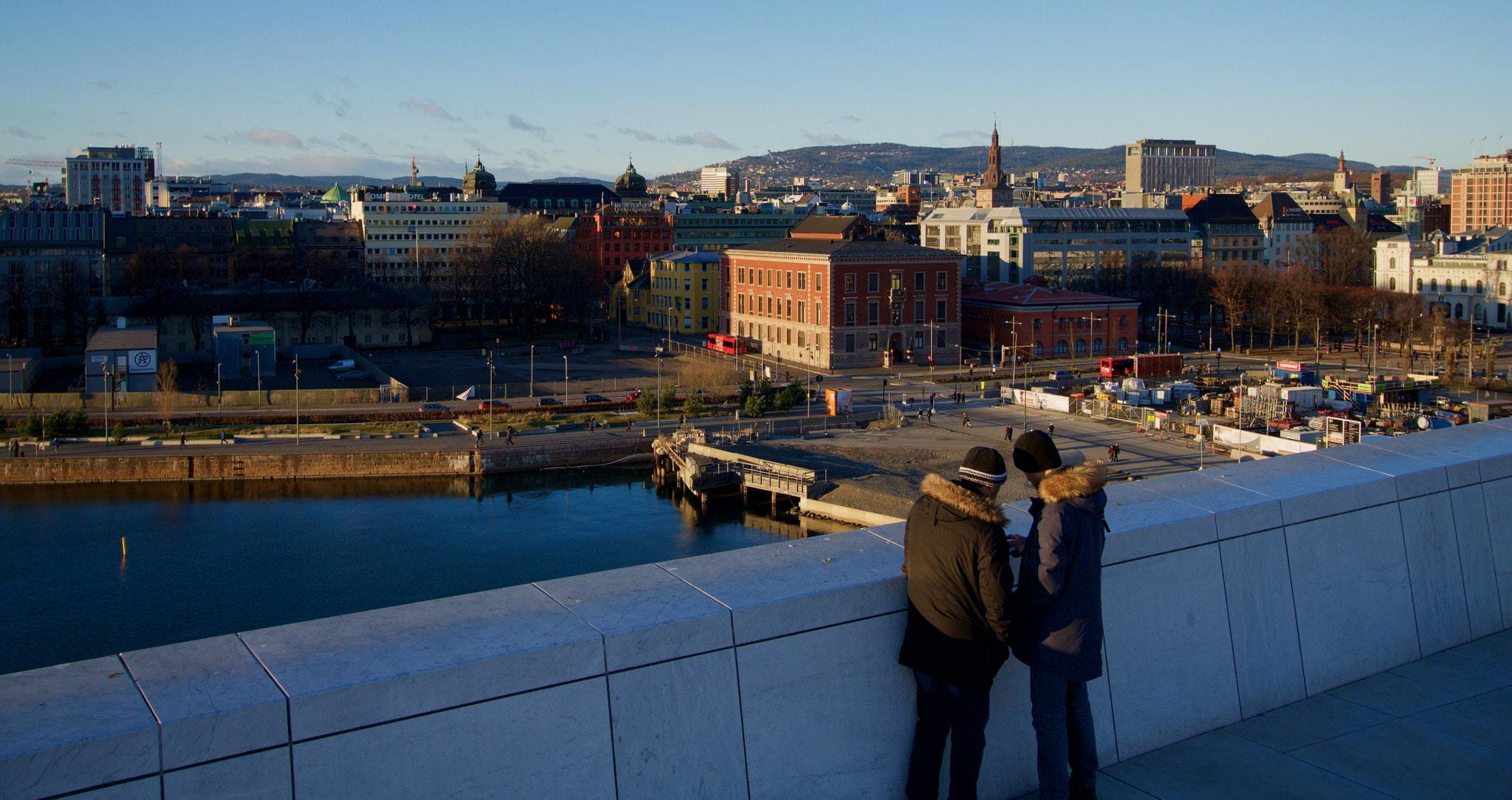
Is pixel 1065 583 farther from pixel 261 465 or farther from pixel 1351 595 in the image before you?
pixel 261 465

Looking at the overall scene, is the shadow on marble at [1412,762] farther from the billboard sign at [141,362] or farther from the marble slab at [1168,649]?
the billboard sign at [141,362]

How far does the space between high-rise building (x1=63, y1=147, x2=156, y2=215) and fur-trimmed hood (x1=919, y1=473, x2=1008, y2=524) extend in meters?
132

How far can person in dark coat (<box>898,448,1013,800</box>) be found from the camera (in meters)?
3.02

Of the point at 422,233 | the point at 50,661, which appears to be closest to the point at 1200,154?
the point at 422,233

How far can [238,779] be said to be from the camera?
2375 millimetres

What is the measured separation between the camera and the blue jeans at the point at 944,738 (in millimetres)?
3102

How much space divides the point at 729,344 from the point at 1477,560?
136 feet

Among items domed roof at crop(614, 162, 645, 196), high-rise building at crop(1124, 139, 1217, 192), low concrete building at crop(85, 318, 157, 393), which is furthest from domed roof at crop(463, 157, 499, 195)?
high-rise building at crop(1124, 139, 1217, 192)

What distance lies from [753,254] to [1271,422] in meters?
23.3

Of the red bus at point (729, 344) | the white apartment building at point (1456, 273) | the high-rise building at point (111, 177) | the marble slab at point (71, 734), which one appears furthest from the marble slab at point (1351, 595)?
the high-rise building at point (111, 177)

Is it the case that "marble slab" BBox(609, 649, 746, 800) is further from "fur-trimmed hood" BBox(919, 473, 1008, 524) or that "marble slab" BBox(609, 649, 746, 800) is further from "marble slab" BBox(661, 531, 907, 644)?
"fur-trimmed hood" BBox(919, 473, 1008, 524)

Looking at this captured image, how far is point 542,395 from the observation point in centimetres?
3466

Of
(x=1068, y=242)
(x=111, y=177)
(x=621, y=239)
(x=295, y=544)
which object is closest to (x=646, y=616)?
(x=295, y=544)

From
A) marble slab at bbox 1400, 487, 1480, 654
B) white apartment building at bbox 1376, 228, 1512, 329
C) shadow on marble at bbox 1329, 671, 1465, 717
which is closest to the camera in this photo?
shadow on marble at bbox 1329, 671, 1465, 717
